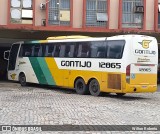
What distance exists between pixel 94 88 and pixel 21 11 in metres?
10.1

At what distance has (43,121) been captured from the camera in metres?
10.1

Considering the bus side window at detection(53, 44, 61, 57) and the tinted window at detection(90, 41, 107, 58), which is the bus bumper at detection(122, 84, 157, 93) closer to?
the tinted window at detection(90, 41, 107, 58)

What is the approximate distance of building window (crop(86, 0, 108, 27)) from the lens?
87.5 feet

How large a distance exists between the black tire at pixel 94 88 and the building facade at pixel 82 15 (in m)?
7.92

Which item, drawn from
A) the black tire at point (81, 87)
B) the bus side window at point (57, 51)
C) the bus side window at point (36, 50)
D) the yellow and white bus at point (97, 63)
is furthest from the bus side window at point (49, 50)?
the black tire at point (81, 87)

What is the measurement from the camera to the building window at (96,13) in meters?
26.7

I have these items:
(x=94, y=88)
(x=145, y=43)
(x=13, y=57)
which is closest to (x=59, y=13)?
(x=13, y=57)

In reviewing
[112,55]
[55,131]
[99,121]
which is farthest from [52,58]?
[55,131]

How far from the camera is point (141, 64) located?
16922 mm

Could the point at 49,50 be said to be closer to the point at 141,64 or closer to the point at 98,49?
the point at 98,49

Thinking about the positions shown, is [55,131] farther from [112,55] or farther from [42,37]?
[42,37]

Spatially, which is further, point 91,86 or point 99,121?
point 91,86

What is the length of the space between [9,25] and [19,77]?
3533mm

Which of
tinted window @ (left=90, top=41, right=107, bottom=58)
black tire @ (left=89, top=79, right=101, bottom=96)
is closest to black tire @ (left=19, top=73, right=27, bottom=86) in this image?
black tire @ (left=89, top=79, right=101, bottom=96)
